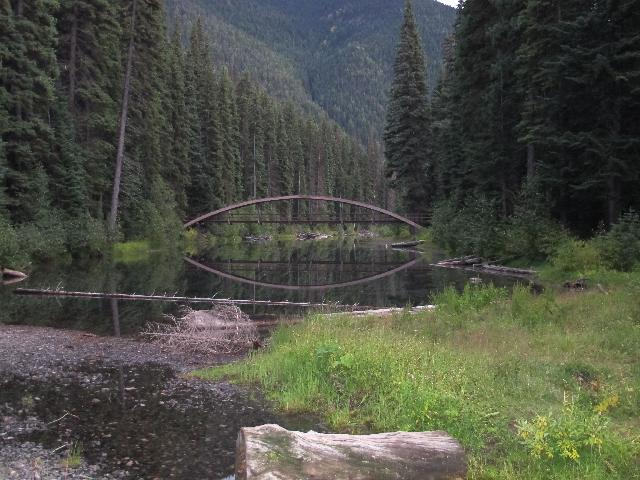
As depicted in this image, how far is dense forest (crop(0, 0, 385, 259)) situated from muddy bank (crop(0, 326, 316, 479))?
14.7 m

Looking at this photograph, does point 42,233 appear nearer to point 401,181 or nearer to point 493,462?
point 493,462

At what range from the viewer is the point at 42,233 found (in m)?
27.2

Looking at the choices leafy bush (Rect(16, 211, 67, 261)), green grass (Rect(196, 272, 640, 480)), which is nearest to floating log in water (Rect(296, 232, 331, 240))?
leafy bush (Rect(16, 211, 67, 261))

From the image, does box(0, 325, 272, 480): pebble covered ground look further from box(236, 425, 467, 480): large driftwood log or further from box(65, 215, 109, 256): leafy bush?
box(65, 215, 109, 256): leafy bush

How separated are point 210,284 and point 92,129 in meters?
16.5

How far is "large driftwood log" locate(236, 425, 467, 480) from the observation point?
4770mm

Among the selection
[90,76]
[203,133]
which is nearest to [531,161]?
[90,76]

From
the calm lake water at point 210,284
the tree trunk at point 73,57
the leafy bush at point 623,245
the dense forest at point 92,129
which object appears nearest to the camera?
the calm lake water at point 210,284

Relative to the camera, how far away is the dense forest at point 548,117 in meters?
19.0

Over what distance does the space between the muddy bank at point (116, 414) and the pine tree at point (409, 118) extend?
1660 inches

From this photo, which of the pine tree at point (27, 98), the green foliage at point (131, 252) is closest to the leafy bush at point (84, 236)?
the green foliage at point (131, 252)

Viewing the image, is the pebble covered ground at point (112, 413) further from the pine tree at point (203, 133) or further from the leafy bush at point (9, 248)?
the pine tree at point (203, 133)

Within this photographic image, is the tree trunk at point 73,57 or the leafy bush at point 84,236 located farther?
the tree trunk at point 73,57

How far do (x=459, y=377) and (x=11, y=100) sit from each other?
2670 centimetres
